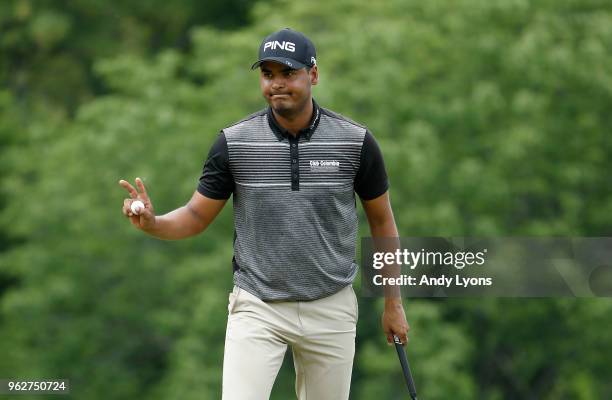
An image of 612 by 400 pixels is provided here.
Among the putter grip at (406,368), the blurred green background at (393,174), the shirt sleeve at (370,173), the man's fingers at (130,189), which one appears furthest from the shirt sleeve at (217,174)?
the blurred green background at (393,174)

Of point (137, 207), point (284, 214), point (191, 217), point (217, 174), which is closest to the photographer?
point (137, 207)

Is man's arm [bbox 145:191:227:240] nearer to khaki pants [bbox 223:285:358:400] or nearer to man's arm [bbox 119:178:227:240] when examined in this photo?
man's arm [bbox 119:178:227:240]

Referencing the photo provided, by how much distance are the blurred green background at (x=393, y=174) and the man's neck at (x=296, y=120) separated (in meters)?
15.8

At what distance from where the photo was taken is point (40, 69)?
3011cm

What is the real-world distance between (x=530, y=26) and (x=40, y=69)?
474 inches

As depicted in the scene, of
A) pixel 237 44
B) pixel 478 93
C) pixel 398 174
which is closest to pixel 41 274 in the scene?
pixel 237 44

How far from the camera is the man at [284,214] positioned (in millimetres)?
5145

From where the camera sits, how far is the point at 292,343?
5340 millimetres

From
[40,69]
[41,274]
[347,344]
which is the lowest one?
[347,344]

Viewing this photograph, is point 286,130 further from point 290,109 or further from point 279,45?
point 279,45

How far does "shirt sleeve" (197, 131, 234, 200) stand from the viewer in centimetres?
521

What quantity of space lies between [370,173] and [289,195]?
404 mm

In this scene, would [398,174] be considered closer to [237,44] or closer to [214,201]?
[237,44]

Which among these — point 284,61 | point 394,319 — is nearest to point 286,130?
point 284,61
